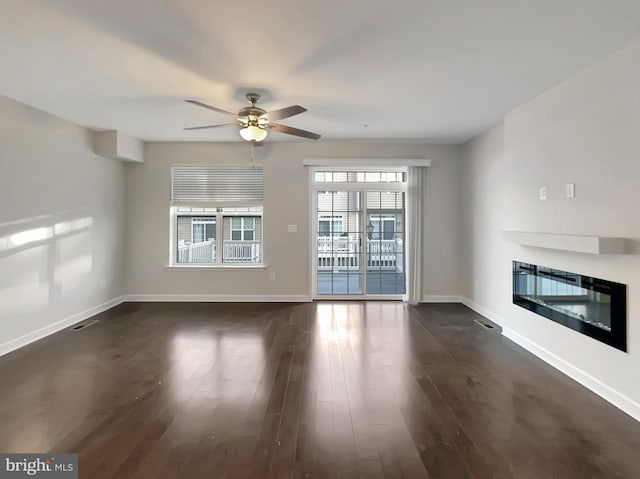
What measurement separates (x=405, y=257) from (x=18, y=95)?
5.48 metres

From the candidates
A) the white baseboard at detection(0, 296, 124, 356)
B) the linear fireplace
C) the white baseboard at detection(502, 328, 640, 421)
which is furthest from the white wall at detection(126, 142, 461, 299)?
the white baseboard at detection(502, 328, 640, 421)

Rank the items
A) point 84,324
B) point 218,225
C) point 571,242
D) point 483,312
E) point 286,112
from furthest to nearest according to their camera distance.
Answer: point 218,225 → point 483,312 → point 84,324 → point 286,112 → point 571,242

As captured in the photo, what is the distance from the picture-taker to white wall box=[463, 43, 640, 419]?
2402mm

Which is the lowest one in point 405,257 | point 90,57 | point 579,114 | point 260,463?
point 260,463

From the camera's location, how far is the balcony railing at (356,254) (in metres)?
5.72

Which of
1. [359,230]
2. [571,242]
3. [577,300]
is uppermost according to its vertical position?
[359,230]

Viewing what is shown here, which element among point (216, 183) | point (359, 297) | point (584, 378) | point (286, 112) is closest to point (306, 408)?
point (584, 378)

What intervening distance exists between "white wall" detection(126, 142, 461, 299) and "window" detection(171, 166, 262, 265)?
0.18 metres

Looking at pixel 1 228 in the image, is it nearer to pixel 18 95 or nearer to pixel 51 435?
pixel 18 95

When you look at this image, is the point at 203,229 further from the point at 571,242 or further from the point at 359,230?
the point at 571,242

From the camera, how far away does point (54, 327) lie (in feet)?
13.4

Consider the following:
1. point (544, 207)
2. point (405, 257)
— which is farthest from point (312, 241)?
point (544, 207)

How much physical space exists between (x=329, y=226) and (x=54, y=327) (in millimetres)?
4101

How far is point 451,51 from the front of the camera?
8.40ft
